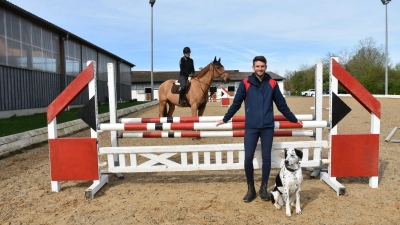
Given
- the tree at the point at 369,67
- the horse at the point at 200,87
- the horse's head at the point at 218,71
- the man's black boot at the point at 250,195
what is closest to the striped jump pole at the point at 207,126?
the man's black boot at the point at 250,195

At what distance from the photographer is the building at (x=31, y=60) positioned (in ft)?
41.3

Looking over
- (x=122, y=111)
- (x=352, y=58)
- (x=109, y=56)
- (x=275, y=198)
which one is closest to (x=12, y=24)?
(x=122, y=111)

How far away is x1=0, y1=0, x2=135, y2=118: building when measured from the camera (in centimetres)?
1259

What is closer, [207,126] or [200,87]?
[207,126]

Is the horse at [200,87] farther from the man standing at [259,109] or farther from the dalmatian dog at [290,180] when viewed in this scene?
the dalmatian dog at [290,180]

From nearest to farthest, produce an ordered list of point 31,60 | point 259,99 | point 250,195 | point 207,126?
1. point 259,99
2. point 250,195
3. point 207,126
4. point 31,60

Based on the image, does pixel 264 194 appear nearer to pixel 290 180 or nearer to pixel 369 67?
pixel 290 180

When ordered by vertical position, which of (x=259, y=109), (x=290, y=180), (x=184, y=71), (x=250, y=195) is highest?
(x=184, y=71)

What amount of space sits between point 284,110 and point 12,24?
1406 cm

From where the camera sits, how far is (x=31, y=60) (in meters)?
14.8

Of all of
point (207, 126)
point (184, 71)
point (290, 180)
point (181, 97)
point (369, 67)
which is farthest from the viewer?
point (369, 67)

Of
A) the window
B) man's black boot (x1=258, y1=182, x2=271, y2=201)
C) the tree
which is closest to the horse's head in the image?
man's black boot (x1=258, y1=182, x2=271, y2=201)

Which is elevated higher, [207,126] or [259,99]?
[259,99]

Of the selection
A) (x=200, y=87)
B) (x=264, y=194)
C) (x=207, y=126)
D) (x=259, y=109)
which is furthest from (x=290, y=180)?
(x=200, y=87)
